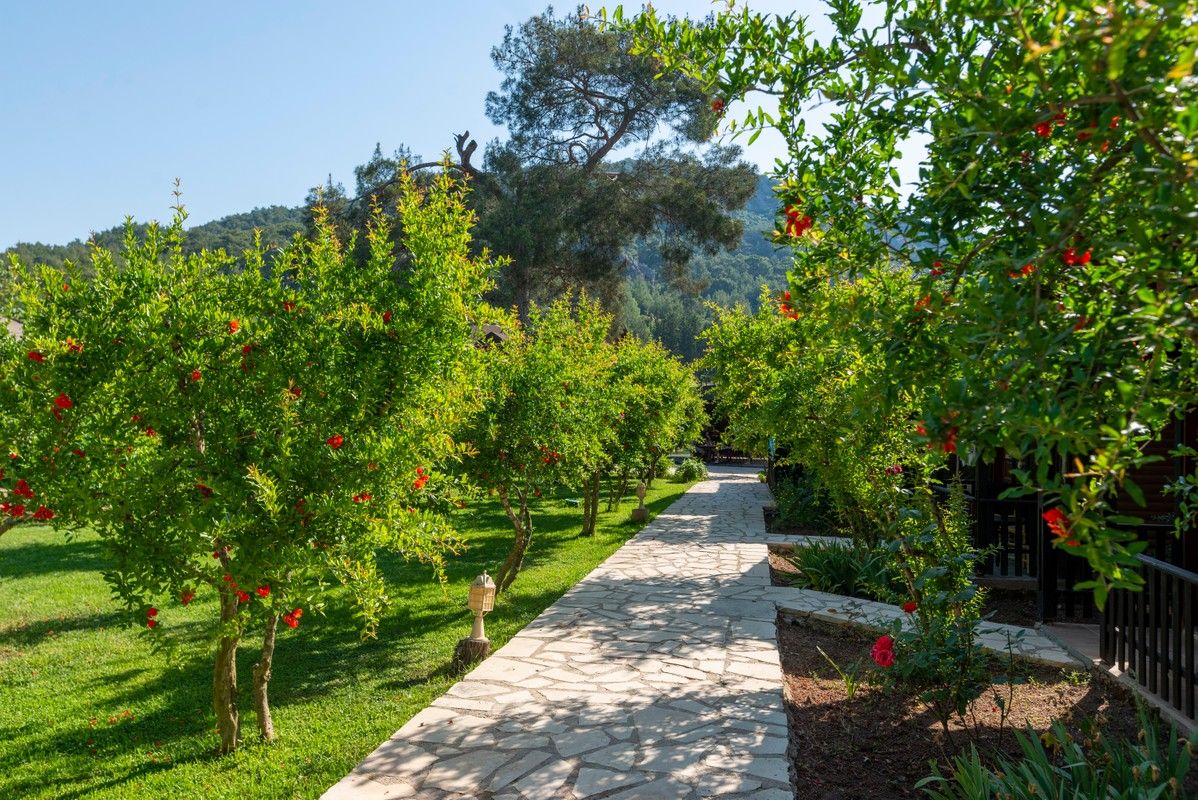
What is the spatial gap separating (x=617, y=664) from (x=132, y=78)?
858cm

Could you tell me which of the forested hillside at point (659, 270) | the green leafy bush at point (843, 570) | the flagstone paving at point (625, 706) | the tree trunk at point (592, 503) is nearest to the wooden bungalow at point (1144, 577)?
the flagstone paving at point (625, 706)

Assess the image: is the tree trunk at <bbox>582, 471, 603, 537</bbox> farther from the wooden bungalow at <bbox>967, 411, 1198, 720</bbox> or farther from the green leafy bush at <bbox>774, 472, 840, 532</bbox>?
the wooden bungalow at <bbox>967, 411, 1198, 720</bbox>

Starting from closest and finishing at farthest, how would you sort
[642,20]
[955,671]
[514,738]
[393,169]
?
[642,20]
[955,671]
[514,738]
[393,169]

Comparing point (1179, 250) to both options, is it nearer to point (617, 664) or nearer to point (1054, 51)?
point (1054, 51)

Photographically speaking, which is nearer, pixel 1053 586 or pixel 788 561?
pixel 1053 586

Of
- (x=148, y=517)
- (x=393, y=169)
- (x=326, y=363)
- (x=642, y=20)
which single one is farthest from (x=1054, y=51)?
(x=393, y=169)

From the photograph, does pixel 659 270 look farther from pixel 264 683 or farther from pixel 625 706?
pixel 264 683

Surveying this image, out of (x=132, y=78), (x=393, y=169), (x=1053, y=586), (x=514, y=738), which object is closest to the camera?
(x=514, y=738)

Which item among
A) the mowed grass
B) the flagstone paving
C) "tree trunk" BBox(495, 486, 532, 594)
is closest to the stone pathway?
the flagstone paving

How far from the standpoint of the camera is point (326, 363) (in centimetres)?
477

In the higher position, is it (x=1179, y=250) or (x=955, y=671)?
(x=1179, y=250)

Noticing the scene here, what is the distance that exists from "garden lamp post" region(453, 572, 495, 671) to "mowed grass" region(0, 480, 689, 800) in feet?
0.60

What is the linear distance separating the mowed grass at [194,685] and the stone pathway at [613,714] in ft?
1.35

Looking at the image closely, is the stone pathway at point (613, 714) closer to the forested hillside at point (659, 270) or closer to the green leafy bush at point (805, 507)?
the green leafy bush at point (805, 507)
